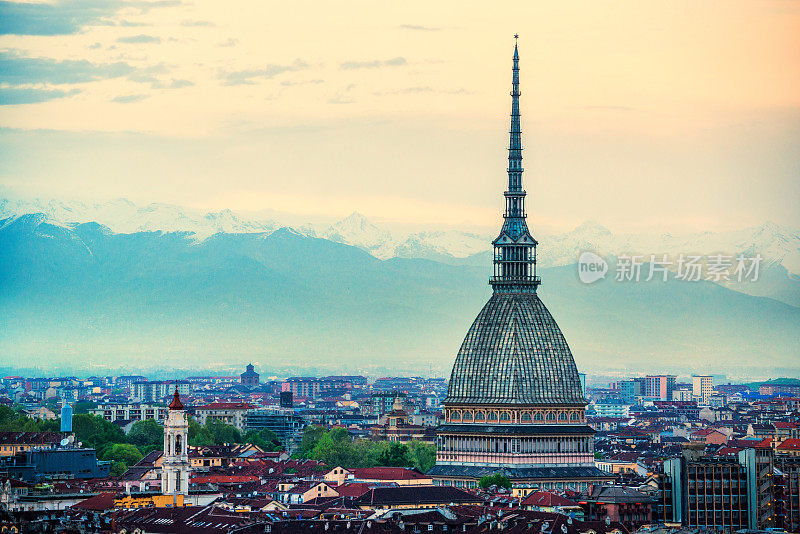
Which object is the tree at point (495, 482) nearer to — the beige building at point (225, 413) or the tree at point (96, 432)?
the tree at point (96, 432)

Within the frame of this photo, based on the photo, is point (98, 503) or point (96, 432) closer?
point (98, 503)

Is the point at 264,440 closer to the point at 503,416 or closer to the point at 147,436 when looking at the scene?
the point at 147,436

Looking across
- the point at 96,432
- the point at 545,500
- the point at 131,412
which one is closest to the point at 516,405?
the point at 545,500

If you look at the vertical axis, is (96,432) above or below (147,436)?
above

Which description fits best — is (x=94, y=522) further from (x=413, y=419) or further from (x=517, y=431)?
(x=413, y=419)

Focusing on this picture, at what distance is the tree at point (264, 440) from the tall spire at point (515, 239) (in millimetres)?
39082

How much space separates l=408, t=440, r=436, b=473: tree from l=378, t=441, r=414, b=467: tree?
78cm

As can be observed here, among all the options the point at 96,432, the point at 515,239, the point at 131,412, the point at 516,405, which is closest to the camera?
the point at 516,405

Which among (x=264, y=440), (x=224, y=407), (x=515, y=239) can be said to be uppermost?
(x=515, y=239)

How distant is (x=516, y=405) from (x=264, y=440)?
5352cm

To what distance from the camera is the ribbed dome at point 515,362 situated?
9519 centimetres

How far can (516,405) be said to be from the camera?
94.6m

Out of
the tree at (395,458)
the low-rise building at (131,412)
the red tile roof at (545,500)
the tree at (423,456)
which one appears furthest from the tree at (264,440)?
the red tile roof at (545,500)

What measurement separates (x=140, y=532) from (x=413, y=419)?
107 m
